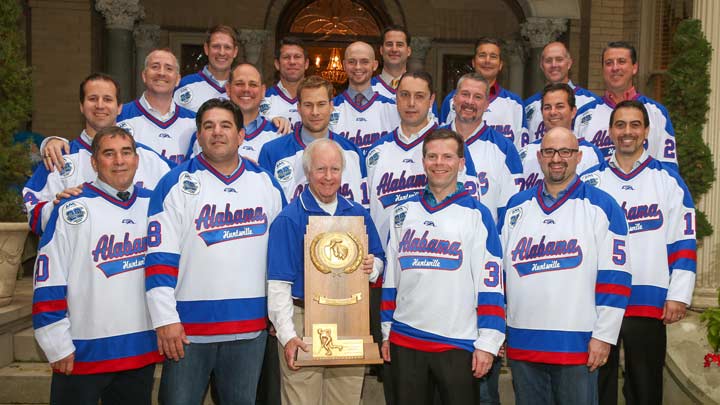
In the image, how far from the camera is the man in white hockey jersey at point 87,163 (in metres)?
4.29

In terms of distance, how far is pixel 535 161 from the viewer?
17.4 feet

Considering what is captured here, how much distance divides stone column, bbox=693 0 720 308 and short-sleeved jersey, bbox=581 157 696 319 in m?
1.75

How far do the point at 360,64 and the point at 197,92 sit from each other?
1473 millimetres

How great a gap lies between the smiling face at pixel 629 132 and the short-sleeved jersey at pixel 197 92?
3.26 meters

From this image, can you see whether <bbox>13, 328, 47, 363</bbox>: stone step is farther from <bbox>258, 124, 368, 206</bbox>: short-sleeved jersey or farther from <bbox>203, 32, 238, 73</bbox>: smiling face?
<bbox>203, 32, 238, 73</bbox>: smiling face

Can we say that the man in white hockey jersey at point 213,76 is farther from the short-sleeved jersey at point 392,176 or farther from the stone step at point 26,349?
the stone step at point 26,349

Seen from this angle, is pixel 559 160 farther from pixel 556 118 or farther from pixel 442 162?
pixel 556 118

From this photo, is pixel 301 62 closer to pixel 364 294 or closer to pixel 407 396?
pixel 364 294

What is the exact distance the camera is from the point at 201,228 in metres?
3.80

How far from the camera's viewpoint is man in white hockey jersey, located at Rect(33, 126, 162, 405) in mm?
3662

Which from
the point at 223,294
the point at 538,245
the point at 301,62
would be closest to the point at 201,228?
the point at 223,294

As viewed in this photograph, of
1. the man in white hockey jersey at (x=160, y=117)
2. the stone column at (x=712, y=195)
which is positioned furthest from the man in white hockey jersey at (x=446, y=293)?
the stone column at (x=712, y=195)

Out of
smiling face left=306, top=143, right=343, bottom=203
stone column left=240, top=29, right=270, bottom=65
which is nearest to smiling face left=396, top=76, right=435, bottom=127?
smiling face left=306, top=143, right=343, bottom=203

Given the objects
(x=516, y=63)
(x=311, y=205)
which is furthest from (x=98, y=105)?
(x=516, y=63)
